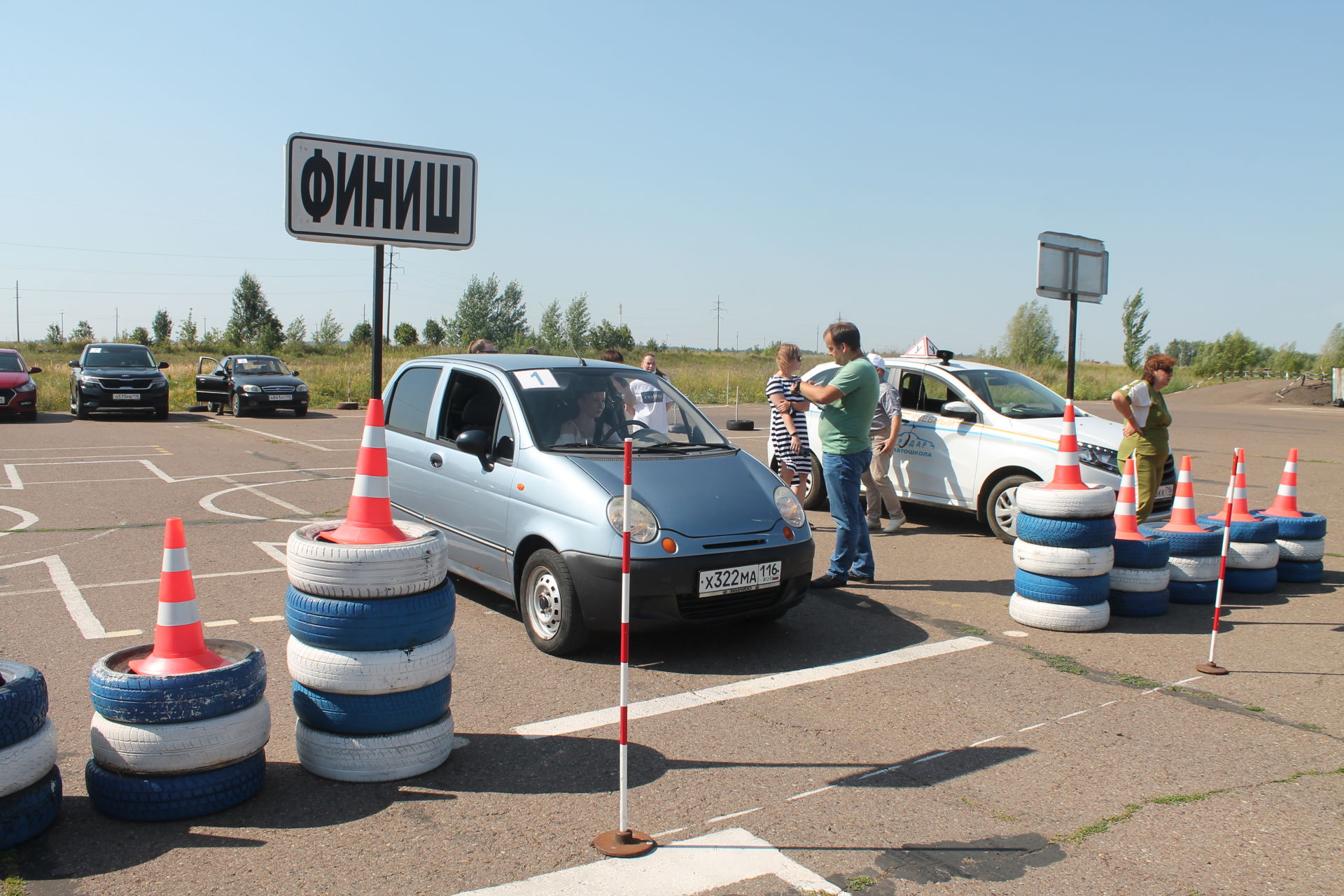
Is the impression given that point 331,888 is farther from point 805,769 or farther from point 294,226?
point 294,226

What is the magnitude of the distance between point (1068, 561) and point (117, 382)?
72.7 feet

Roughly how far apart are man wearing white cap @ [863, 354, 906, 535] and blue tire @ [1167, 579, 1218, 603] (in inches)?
120

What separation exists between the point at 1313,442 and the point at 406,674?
24890 mm

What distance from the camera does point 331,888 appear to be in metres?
3.05

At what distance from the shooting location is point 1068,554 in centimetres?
619

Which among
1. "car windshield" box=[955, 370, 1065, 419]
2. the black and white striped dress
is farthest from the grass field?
"car windshield" box=[955, 370, 1065, 419]

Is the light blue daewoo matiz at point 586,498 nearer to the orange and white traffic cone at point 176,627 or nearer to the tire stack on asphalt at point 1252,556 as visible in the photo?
the orange and white traffic cone at point 176,627

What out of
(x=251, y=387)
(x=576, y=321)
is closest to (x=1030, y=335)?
(x=576, y=321)

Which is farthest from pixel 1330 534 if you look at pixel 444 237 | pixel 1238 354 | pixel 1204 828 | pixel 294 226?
pixel 1238 354

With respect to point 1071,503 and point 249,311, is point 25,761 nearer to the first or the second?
point 1071,503

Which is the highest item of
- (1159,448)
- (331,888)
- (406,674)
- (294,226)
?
(294,226)

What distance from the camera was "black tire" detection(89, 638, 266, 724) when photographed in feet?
11.3

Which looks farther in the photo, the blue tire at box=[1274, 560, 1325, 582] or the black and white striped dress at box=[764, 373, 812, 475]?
the black and white striped dress at box=[764, 373, 812, 475]

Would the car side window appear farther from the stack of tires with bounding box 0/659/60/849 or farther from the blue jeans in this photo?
the stack of tires with bounding box 0/659/60/849
